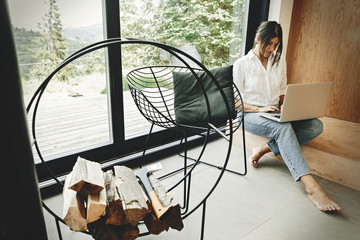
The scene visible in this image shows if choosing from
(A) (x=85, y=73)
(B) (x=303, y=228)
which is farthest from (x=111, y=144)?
(B) (x=303, y=228)

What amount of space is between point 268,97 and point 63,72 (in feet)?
4.95

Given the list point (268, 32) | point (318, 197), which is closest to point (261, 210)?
point (318, 197)

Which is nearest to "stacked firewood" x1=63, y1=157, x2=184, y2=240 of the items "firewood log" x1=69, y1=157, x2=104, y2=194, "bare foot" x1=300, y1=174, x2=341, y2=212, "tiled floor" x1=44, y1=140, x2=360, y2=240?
"firewood log" x1=69, y1=157, x2=104, y2=194

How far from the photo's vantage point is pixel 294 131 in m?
2.03

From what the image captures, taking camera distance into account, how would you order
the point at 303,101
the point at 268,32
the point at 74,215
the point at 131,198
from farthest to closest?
the point at 268,32 → the point at 303,101 → the point at 131,198 → the point at 74,215

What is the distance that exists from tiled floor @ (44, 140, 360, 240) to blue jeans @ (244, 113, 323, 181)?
0.61 feet

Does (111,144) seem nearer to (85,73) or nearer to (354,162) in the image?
(85,73)

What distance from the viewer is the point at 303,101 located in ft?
5.75

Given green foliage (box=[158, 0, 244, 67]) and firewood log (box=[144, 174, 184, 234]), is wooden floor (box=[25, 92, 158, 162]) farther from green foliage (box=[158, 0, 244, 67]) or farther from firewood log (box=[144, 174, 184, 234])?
firewood log (box=[144, 174, 184, 234])

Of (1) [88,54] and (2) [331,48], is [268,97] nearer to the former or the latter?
(2) [331,48]

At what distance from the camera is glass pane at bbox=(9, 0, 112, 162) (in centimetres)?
154

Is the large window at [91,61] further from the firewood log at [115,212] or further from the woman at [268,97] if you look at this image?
the firewood log at [115,212]

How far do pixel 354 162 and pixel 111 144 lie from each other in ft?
5.76

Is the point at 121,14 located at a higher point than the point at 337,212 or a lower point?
higher
